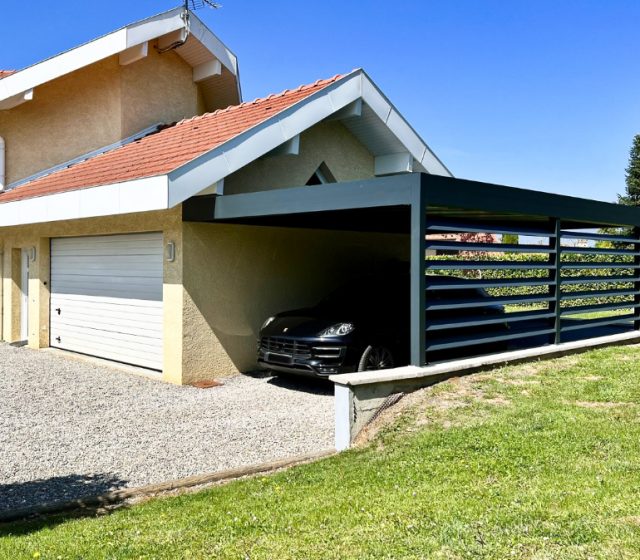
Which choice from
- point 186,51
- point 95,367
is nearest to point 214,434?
point 95,367

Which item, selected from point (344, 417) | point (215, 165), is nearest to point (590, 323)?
point (344, 417)

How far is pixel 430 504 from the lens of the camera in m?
4.07

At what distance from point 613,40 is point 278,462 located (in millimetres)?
13519

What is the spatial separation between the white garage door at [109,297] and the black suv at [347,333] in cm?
240

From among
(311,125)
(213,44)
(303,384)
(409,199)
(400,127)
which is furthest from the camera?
(213,44)

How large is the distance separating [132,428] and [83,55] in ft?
28.7

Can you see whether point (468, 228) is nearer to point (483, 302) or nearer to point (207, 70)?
point (483, 302)

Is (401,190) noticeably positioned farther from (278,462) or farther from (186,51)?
(186,51)

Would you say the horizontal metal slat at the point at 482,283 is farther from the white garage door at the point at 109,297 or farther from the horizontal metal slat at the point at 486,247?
the white garage door at the point at 109,297

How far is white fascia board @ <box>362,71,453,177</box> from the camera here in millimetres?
10477

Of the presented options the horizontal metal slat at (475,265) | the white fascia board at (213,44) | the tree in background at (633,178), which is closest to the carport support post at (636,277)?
the horizontal metal slat at (475,265)

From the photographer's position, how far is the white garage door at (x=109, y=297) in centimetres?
1010

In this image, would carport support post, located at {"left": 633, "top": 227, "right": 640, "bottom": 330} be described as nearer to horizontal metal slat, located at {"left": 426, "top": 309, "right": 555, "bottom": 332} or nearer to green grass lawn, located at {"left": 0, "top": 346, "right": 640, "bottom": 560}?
horizontal metal slat, located at {"left": 426, "top": 309, "right": 555, "bottom": 332}

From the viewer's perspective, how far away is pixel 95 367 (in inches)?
421
